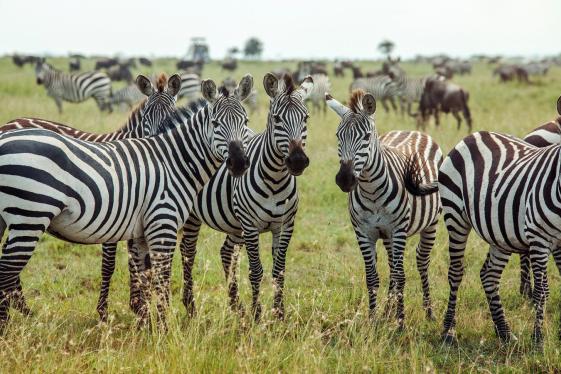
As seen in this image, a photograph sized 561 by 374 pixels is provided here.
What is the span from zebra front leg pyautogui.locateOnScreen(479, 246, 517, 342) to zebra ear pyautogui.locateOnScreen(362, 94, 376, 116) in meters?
1.58

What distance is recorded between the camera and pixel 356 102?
17.4 ft

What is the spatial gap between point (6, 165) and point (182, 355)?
1.65 meters

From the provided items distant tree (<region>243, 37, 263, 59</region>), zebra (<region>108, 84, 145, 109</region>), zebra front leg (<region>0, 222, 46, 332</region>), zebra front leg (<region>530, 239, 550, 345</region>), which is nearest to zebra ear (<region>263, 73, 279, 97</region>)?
zebra front leg (<region>0, 222, 46, 332</region>)

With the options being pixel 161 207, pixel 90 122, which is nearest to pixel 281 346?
pixel 161 207

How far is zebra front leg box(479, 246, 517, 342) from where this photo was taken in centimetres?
520

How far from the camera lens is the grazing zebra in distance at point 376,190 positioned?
514 centimetres

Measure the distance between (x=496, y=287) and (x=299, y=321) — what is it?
5.63ft

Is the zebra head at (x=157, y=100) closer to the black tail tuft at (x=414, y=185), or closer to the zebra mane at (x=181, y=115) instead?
the zebra mane at (x=181, y=115)

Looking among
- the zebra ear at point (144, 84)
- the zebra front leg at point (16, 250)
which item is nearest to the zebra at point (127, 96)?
the zebra ear at point (144, 84)

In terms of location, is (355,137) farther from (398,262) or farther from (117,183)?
(117,183)

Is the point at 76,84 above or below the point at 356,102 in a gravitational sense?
below

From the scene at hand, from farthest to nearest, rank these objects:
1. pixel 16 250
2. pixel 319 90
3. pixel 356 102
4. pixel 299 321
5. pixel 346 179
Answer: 1. pixel 319 90
2. pixel 299 321
3. pixel 356 102
4. pixel 346 179
5. pixel 16 250

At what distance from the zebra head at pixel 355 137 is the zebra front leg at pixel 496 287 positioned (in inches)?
55.0

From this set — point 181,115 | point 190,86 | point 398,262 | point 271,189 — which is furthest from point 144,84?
point 190,86
